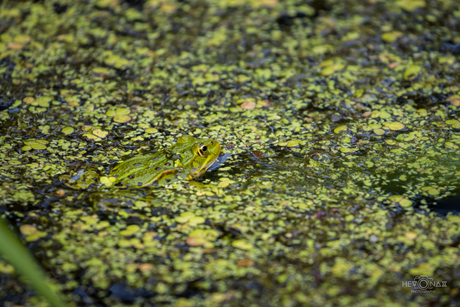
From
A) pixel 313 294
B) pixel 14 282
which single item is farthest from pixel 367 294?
pixel 14 282

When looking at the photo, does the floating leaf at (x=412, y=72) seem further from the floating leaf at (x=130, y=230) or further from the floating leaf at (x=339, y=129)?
the floating leaf at (x=130, y=230)

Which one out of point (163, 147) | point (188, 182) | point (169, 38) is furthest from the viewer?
point (169, 38)

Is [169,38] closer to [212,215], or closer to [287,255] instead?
[212,215]

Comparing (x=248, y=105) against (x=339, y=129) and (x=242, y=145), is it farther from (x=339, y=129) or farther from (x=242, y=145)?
(x=339, y=129)

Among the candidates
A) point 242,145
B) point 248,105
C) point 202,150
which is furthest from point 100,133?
point 248,105

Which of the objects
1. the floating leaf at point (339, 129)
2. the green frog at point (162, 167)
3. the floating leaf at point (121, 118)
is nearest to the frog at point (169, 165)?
the green frog at point (162, 167)
